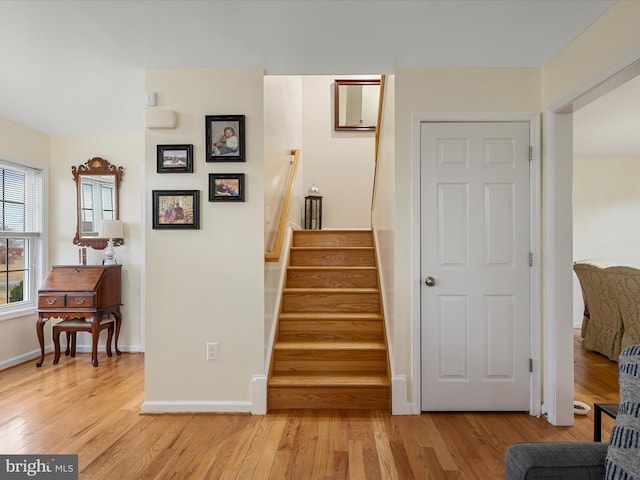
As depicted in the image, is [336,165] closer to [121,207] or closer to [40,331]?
[121,207]

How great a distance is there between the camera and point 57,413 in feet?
9.55

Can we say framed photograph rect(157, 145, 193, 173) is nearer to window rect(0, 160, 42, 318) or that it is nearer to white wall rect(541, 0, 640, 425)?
window rect(0, 160, 42, 318)

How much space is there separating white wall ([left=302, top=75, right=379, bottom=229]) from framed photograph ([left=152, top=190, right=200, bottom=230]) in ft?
9.71

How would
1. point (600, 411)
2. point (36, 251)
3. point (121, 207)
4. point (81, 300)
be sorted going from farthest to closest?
point (121, 207) → point (36, 251) → point (81, 300) → point (600, 411)

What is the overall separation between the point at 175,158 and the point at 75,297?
2.10 m

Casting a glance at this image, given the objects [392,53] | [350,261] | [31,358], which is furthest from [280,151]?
[31,358]

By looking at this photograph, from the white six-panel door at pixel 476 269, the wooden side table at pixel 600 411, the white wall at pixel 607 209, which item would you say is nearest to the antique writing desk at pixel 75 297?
the white six-panel door at pixel 476 269

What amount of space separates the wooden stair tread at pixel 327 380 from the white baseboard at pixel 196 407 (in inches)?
10.4

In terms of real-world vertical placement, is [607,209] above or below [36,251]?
above

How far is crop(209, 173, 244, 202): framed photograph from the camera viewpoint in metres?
2.90

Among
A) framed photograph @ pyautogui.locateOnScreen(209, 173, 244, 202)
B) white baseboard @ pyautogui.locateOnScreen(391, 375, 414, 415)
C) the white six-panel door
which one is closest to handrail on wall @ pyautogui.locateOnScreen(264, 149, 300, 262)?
framed photograph @ pyautogui.locateOnScreen(209, 173, 244, 202)

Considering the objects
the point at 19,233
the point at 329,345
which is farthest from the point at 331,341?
the point at 19,233

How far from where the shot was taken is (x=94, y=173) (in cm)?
455

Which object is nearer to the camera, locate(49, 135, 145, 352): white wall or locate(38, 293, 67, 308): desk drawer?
locate(38, 293, 67, 308): desk drawer
